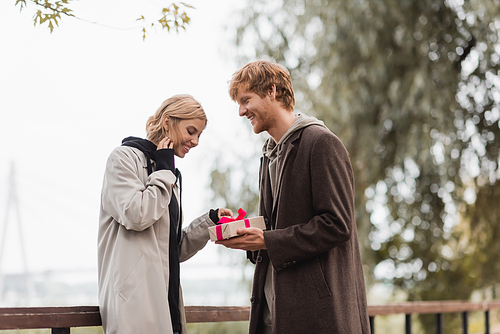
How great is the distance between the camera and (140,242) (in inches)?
72.3

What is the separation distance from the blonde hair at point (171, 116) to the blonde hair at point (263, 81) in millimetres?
188

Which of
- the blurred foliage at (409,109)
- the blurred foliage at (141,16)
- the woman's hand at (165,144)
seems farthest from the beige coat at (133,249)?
the blurred foliage at (409,109)

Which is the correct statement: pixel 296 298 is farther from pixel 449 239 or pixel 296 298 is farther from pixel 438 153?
pixel 449 239

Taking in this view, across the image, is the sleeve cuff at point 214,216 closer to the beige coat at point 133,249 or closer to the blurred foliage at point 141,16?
the beige coat at point 133,249

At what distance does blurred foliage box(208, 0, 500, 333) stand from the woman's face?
3973 millimetres

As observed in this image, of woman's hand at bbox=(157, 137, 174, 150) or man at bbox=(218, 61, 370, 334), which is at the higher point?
woman's hand at bbox=(157, 137, 174, 150)

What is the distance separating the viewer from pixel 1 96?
9641 mm

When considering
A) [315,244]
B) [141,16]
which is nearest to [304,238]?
[315,244]

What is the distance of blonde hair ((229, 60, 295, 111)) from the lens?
206 cm

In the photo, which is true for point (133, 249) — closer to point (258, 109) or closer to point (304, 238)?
point (304, 238)

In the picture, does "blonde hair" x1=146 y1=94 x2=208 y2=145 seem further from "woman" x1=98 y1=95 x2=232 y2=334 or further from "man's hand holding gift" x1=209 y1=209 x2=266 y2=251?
"man's hand holding gift" x1=209 y1=209 x2=266 y2=251

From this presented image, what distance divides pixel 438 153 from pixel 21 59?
6.83m

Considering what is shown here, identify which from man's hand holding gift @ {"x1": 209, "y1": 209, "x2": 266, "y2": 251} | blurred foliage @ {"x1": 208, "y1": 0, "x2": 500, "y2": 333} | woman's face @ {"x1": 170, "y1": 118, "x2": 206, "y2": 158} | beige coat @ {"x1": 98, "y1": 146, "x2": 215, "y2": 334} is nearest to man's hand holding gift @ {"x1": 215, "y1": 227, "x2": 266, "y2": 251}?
man's hand holding gift @ {"x1": 209, "y1": 209, "x2": 266, "y2": 251}

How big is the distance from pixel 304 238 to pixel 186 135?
0.68 m
